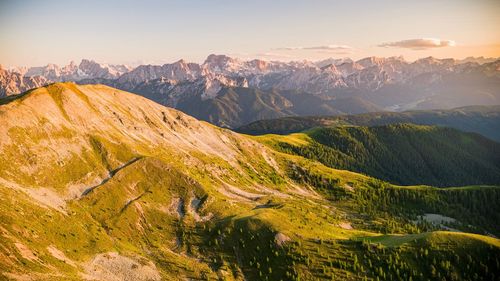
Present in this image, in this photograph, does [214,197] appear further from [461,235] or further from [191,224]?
[461,235]

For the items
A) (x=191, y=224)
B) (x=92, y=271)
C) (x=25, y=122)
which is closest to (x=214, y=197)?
(x=191, y=224)

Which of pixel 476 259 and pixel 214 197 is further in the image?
pixel 214 197

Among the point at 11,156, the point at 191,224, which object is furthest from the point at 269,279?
the point at 11,156

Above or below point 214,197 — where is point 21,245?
above

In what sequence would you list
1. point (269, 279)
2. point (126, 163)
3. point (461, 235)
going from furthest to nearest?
point (126, 163), point (461, 235), point (269, 279)

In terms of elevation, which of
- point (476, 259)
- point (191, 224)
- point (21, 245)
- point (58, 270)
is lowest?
point (476, 259)

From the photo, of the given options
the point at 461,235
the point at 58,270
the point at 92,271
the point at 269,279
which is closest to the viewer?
the point at 58,270

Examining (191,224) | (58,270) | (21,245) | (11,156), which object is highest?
(11,156)

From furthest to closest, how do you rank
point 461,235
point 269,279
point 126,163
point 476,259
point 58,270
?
point 126,163
point 461,235
point 476,259
point 269,279
point 58,270

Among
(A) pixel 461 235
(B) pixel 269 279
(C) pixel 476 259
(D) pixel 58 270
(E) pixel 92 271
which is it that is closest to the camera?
(D) pixel 58 270

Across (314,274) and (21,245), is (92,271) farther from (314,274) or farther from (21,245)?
(314,274)
